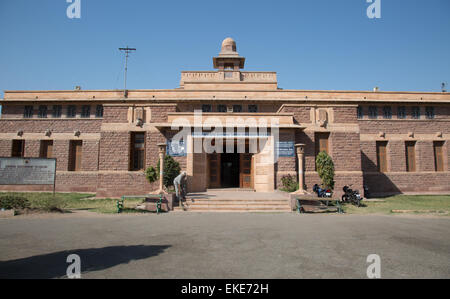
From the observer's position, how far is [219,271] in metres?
3.70

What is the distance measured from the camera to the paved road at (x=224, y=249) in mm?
3734

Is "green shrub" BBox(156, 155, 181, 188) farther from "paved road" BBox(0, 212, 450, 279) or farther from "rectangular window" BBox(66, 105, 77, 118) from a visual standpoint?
"rectangular window" BBox(66, 105, 77, 118)

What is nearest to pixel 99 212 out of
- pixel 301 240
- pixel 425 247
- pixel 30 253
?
pixel 30 253

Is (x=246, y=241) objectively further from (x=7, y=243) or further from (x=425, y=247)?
(x=7, y=243)

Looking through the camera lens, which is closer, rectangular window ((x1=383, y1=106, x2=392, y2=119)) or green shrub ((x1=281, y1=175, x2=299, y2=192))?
Answer: green shrub ((x1=281, y1=175, x2=299, y2=192))

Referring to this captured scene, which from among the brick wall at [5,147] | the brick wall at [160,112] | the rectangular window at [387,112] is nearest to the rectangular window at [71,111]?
the brick wall at [5,147]

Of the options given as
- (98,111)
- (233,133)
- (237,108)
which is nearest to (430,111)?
(237,108)

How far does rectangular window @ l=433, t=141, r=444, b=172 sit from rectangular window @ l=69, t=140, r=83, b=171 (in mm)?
28907

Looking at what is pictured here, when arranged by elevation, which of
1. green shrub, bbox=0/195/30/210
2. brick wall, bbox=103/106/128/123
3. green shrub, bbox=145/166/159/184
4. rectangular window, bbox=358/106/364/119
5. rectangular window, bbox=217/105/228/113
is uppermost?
rectangular window, bbox=217/105/228/113

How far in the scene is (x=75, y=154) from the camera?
2002 centimetres

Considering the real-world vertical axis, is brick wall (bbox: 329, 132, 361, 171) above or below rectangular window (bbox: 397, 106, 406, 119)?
below

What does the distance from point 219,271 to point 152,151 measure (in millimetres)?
13179

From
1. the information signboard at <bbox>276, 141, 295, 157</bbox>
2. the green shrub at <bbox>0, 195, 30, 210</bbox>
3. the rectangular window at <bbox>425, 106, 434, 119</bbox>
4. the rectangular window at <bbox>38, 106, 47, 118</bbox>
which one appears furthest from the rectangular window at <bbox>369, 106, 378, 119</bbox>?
the rectangular window at <bbox>38, 106, 47, 118</bbox>

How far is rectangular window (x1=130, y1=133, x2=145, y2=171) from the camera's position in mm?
16203
